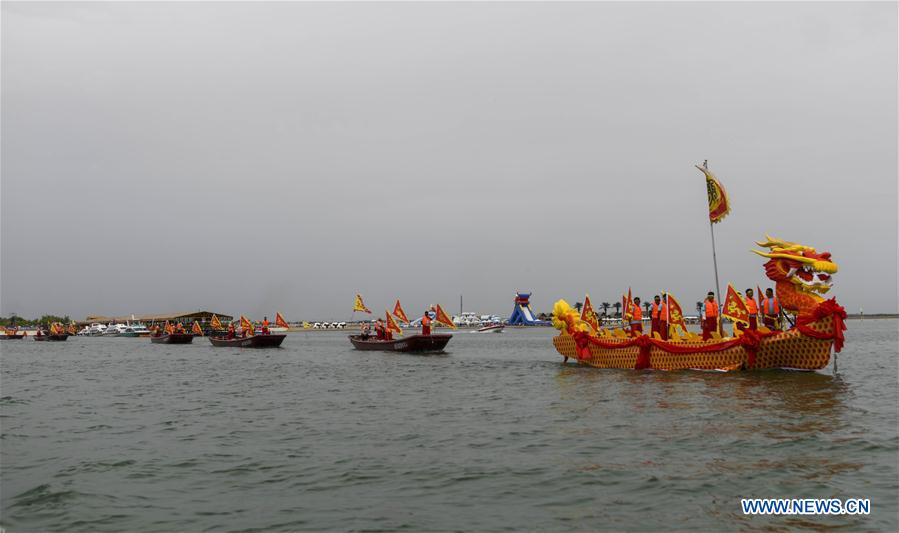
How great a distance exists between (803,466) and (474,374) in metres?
22.2

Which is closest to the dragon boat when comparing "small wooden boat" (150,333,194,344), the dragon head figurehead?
the dragon head figurehead

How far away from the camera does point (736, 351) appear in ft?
86.9

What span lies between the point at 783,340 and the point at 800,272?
3129 mm

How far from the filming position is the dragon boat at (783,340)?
23.3 meters

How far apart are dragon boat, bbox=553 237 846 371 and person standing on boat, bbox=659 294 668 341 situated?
935 mm

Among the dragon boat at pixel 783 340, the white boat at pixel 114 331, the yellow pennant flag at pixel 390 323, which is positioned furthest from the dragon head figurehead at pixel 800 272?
the white boat at pixel 114 331

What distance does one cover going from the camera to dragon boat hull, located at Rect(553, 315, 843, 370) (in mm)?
23906

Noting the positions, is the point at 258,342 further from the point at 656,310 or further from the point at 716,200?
the point at 716,200

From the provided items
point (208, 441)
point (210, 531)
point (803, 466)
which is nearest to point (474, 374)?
point (208, 441)

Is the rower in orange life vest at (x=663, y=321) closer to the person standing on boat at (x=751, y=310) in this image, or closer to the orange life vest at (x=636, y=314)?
the orange life vest at (x=636, y=314)

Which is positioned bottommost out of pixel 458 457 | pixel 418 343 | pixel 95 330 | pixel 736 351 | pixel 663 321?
pixel 458 457

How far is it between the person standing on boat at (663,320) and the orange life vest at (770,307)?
4.28m

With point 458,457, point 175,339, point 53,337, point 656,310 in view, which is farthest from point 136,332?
point 458,457

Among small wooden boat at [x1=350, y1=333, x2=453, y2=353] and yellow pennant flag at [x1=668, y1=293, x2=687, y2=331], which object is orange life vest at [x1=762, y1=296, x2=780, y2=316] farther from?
small wooden boat at [x1=350, y1=333, x2=453, y2=353]
